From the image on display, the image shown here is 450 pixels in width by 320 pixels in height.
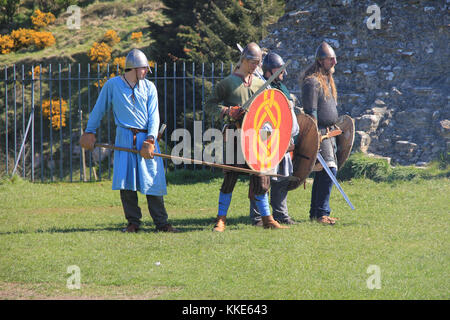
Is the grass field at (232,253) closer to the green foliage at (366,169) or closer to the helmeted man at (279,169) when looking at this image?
the helmeted man at (279,169)

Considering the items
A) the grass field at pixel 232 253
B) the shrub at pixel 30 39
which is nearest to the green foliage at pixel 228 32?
the grass field at pixel 232 253

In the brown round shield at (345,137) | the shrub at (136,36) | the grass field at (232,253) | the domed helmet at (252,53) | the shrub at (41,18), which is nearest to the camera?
the grass field at (232,253)

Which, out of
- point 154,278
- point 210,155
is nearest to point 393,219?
point 154,278

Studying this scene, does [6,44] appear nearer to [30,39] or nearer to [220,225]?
[30,39]

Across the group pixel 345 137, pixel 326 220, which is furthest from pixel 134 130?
pixel 345 137

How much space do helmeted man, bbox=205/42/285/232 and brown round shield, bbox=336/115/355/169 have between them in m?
1.18

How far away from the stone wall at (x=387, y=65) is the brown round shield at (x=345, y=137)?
135 inches

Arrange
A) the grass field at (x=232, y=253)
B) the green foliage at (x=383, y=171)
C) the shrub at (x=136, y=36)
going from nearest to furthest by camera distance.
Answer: the grass field at (x=232, y=253), the green foliage at (x=383, y=171), the shrub at (x=136, y=36)

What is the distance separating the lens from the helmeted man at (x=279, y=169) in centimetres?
641

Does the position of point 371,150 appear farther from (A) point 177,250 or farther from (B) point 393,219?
(A) point 177,250

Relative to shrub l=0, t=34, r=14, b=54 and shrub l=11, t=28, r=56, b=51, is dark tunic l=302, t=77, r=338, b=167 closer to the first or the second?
shrub l=11, t=28, r=56, b=51

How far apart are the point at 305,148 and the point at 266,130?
598 millimetres

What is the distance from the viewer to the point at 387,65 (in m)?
10.9
